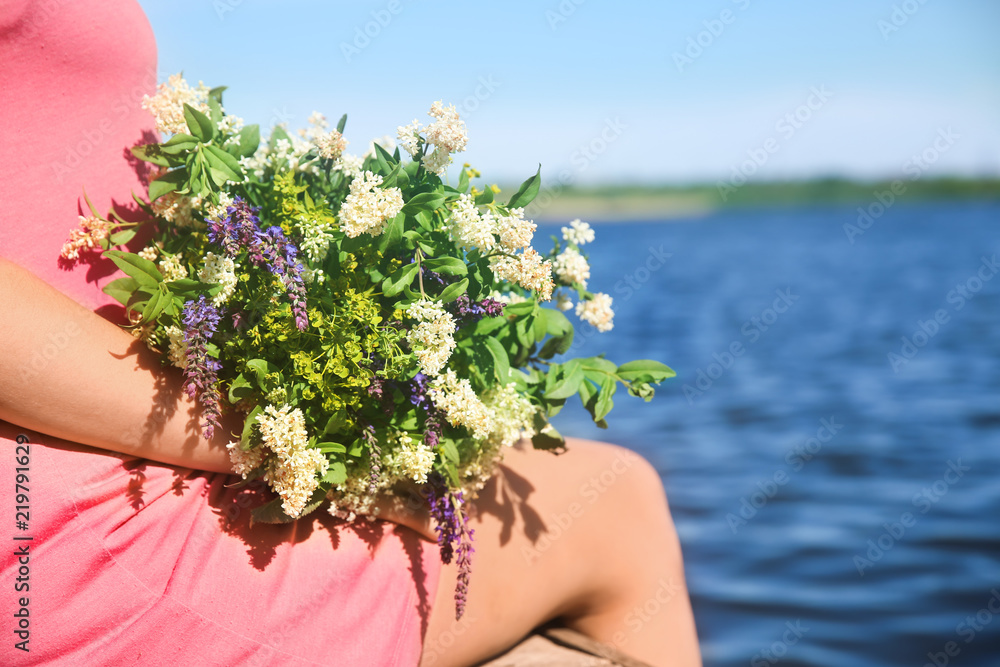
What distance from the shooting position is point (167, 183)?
1.76 meters

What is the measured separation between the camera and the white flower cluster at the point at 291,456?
61.9 inches

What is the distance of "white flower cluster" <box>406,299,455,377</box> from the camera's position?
5.30ft

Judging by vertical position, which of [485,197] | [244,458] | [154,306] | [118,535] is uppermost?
[485,197]

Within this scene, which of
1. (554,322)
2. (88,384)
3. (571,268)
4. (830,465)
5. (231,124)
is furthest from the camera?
(830,465)

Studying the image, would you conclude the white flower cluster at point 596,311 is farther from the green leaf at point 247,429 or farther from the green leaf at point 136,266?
the green leaf at point 136,266

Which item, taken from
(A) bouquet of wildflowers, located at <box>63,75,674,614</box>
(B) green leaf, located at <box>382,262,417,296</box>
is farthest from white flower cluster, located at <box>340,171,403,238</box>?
(B) green leaf, located at <box>382,262,417,296</box>

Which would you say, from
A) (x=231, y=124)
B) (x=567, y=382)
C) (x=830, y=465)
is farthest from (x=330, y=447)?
(x=830, y=465)

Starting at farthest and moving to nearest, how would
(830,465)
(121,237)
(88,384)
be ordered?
(830,465) < (121,237) < (88,384)

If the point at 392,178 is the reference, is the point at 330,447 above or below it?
below

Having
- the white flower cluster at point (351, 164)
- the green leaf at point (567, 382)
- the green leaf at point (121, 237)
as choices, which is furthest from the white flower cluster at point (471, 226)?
the green leaf at point (121, 237)

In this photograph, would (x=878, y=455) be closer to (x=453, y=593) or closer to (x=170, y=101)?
(x=453, y=593)

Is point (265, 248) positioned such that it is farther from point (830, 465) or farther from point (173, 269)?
point (830, 465)

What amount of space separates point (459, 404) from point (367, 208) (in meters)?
0.47

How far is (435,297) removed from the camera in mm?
1668
